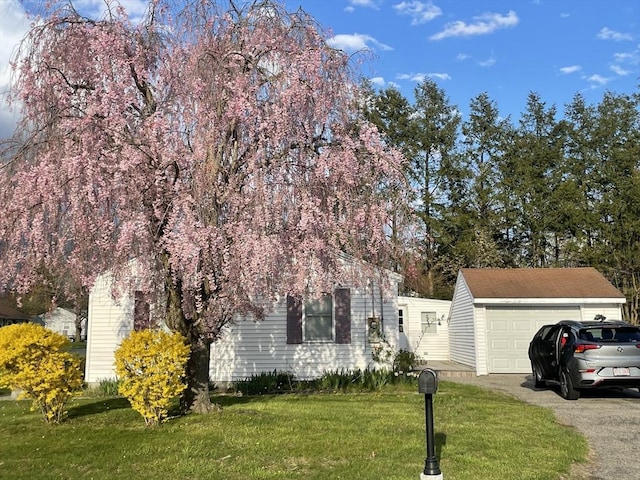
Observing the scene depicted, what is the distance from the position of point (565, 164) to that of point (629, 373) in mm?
25990

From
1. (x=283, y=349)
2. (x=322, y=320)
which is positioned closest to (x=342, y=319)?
(x=322, y=320)

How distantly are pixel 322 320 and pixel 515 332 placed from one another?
21.8 feet

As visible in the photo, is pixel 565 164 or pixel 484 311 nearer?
pixel 484 311

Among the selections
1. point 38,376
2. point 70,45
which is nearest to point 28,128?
point 70,45

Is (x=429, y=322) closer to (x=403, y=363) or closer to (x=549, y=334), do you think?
(x=403, y=363)

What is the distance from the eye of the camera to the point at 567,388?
35.4ft

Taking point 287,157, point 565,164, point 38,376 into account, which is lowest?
point 38,376

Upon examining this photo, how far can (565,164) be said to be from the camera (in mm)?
33406

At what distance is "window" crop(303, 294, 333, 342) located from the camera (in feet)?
46.5

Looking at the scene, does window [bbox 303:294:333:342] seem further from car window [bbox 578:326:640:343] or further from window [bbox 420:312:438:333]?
window [bbox 420:312:438:333]

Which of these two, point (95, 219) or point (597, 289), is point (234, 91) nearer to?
point (95, 219)

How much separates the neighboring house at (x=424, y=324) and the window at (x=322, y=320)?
9.11 m

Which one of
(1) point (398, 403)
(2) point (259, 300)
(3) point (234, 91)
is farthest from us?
(1) point (398, 403)

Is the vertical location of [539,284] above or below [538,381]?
above
